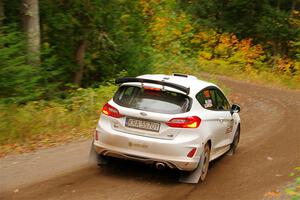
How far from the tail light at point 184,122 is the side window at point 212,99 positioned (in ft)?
1.98

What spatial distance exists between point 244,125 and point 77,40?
6301 mm

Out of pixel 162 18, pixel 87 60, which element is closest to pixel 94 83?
pixel 87 60

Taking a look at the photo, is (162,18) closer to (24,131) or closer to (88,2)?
(88,2)

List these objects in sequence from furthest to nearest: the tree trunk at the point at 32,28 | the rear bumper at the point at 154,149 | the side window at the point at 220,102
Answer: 1. the tree trunk at the point at 32,28
2. the side window at the point at 220,102
3. the rear bumper at the point at 154,149

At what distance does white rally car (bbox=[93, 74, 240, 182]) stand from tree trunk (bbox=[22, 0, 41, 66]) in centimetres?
651

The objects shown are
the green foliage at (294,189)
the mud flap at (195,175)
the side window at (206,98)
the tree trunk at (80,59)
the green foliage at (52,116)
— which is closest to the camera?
the green foliage at (294,189)

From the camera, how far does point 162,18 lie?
76.5 feet

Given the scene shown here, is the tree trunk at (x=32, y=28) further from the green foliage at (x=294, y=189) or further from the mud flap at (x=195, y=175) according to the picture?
the green foliage at (x=294, y=189)

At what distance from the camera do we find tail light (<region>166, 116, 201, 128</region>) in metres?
7.72

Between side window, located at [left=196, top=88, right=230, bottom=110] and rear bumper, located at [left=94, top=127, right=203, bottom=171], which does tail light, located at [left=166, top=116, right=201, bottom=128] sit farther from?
side window, located at [left=196, top=88, right=230, bottom=110]

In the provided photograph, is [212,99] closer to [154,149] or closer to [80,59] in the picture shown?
[154,149]

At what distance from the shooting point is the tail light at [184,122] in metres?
7.72

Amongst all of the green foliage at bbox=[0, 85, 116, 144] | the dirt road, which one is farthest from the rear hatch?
the green foliage at bbox=[0, 85, 116, 144]

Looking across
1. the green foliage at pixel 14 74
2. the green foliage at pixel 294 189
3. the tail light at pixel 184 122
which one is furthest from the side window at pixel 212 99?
the green foliage at pixel 14 74
